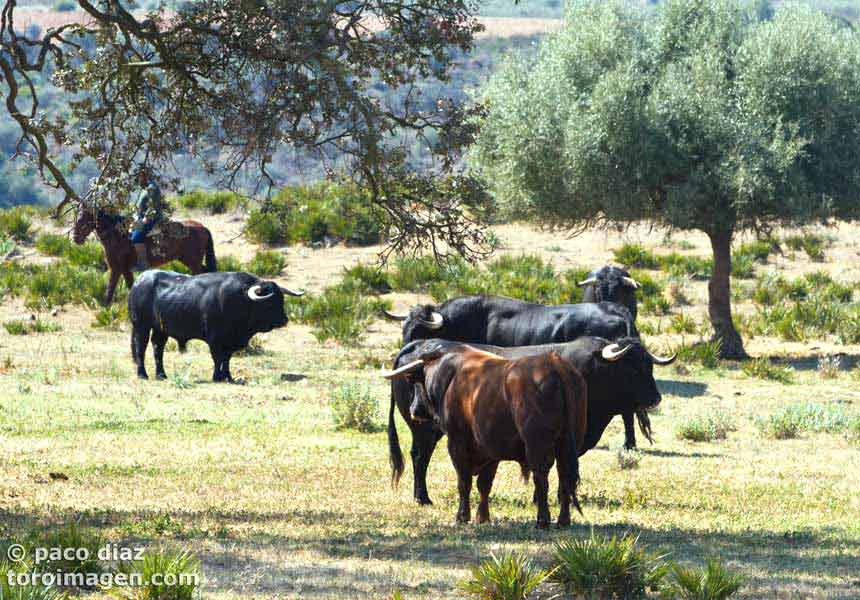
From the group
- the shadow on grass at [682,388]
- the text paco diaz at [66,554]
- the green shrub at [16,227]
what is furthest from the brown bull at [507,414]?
the green shrub at [16,227]

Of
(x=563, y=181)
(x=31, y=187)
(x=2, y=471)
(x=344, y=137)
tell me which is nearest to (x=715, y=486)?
(x=344, y=137)

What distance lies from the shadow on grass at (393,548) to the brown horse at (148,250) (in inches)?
671

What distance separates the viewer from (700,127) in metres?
25.2

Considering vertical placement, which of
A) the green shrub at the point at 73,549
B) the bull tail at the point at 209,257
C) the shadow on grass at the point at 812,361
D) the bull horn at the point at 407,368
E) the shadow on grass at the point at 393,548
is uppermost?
the bull horn at the point at 407,368

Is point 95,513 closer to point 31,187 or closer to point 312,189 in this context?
point 312,189

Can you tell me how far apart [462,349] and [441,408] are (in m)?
0.58

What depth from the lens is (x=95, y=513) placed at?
429 inches

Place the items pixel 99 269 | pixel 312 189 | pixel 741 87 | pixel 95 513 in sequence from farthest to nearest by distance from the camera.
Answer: pixel 312 189 → pixel 99 269 → pixel 741 87 → pixel 95 513

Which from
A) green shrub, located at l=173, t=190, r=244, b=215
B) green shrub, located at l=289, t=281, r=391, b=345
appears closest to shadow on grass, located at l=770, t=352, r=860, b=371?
green shrub, located at l=289, t=281, r=391, b=345

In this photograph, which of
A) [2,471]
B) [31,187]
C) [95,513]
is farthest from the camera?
[31,187]

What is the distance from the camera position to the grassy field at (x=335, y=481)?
368 inches

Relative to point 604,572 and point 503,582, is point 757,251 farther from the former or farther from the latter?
point 503,582

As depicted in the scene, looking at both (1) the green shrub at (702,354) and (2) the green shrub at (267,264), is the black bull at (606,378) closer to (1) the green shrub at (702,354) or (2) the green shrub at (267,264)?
(1) the green shrub at (702,354)

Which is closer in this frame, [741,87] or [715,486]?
[715,486]
